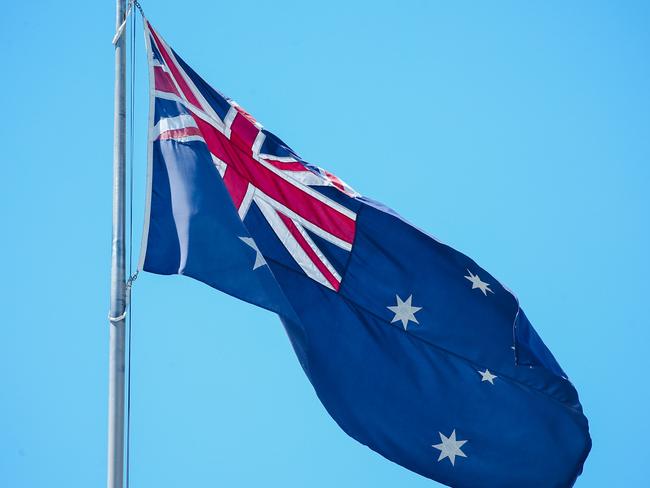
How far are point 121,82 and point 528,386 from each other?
6569 millimetres

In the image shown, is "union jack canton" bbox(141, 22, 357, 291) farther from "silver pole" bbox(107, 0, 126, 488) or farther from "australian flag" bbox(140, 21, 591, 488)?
"silver pole" bbox(107, 0, 126, 488)

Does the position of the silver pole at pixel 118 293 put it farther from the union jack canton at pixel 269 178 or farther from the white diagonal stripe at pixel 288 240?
the white diagonal stripe at pixel 288 240

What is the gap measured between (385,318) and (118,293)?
412 centimetres

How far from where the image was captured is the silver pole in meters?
11.1

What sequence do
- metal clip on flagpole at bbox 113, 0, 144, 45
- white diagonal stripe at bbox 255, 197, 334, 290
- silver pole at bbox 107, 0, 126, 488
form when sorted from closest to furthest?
1. silver pole at bbox 107, 0, 126, 488
2. metal clip on flagpole at bbox 113, 0, 144, 45
3. white diagonal stripe at bbox 255, 197, 334, 290

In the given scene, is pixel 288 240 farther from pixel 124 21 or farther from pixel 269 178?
pixel 124 21

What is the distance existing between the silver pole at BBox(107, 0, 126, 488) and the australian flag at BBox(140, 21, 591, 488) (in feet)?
1.74

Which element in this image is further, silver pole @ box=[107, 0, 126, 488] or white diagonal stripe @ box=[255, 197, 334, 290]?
white diagonal stripe @ box=[255, 197, 334, 290]

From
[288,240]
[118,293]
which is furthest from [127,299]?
[288,240]

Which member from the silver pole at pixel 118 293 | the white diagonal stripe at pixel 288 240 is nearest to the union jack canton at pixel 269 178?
the white diagonal stripe at pixel 288 240

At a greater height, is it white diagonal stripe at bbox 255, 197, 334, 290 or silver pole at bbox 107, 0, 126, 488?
white diagonal stripe at bbox 255, 197, 334, 290

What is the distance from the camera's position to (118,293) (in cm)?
1172

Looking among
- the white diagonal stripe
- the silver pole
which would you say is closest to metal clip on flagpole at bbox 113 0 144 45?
A: the silver pole

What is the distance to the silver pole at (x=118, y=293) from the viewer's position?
11.1 m
